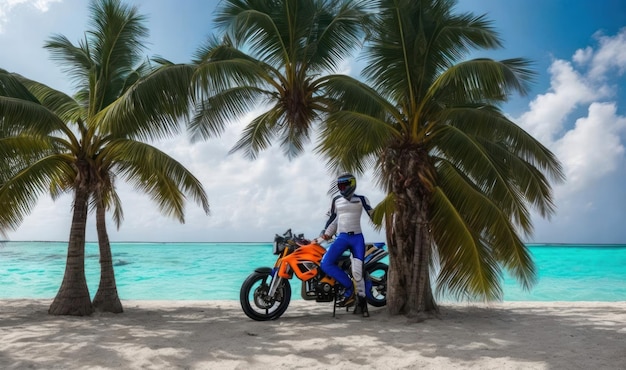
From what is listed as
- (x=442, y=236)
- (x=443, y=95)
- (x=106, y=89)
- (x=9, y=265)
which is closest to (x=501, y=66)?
(x=443, y=95)

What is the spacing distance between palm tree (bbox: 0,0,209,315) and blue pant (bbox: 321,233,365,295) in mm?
2691

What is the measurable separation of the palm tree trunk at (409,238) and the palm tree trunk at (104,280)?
4702 millimetres

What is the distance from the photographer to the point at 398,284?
8.06 meters

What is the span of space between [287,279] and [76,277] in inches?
149

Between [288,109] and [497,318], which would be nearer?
[497,318]

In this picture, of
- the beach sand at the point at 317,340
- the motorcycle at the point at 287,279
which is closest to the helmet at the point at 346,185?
the motorcycle at the point at 287,279

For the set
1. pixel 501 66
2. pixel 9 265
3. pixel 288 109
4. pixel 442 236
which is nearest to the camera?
pixel 501 66

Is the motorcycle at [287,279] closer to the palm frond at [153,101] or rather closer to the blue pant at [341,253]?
the blue pant at [341,253]

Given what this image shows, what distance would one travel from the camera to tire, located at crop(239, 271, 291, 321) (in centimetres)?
744

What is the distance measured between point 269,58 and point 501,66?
425cm

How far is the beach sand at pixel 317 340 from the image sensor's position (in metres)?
5.26

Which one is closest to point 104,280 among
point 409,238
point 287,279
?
point 287,279

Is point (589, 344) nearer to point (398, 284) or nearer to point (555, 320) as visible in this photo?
point (555, 320)

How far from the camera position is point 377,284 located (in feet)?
28.3
